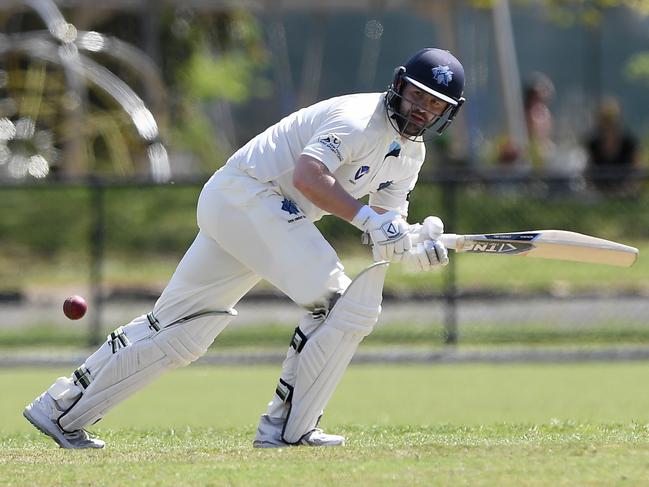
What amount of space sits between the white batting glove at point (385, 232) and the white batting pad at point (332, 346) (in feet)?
0.25

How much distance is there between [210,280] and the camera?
21.8 ft

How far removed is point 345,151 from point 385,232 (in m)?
0.40

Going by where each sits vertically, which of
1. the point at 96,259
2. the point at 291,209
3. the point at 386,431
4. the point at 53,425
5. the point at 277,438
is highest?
the point at 291,209

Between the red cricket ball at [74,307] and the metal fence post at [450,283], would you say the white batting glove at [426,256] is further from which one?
the metal fence post at [450,283]

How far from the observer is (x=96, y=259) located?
44.8ft

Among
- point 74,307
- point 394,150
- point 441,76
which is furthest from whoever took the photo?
point 74,307

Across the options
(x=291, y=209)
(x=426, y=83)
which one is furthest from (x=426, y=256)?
(x=426, y=83)

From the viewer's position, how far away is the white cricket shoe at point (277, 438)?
21.1 ft

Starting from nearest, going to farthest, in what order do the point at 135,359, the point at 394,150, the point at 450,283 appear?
the point at 394,150 → the point at 135,359 → the point at 450,283

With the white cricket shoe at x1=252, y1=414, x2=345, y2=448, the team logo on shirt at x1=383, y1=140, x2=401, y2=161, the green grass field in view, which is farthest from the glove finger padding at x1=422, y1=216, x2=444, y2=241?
the white cricket shoe at x1=252, y1=414, x2=345, y2=448

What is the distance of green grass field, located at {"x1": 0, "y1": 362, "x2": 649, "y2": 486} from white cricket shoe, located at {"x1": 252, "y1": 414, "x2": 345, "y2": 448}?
0.08 meters

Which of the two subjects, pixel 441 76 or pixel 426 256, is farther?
pixel 441 76

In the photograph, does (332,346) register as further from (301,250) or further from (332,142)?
(332,142)

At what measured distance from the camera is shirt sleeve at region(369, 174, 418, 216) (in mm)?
6754
